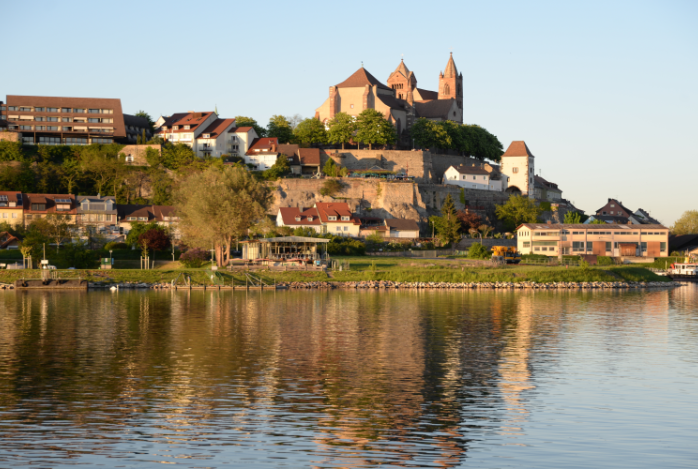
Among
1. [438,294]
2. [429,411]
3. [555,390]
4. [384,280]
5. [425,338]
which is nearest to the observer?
[429,411]

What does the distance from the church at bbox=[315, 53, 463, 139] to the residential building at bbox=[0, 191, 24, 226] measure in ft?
185

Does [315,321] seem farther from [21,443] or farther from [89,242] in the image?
[89,242]

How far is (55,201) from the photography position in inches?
3430

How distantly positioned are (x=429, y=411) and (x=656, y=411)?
5784mm

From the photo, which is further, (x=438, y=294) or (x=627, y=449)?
(x=438, y=294)

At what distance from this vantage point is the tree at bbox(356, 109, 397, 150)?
11400cm

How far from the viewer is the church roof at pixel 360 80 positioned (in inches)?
4946

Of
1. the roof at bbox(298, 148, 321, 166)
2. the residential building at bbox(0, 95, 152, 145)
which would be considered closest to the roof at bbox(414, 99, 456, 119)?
the roof at bbox(298, 148, 321, 166)

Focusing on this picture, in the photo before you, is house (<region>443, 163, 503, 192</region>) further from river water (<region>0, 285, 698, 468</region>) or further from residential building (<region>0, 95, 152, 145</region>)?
river water (<region>0, 285, 698, 468</region>)

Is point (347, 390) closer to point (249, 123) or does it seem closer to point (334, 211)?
point (334, 211)

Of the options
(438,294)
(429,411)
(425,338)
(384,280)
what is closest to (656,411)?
(429,411)

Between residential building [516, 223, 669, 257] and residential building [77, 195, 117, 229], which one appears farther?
residential building [516, 223, 669, 257]

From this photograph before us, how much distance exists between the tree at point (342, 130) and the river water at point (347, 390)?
76.3 m

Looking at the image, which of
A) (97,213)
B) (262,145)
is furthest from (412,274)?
(262,145)
